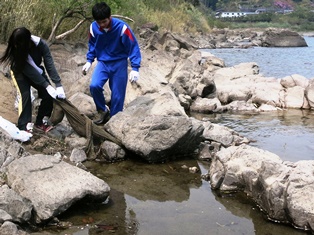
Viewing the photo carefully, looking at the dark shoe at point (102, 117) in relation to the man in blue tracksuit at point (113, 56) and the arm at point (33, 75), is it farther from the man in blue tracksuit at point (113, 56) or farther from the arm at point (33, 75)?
the arm at point (33, 75)

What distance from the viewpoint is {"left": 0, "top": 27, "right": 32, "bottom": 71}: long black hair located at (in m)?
5.37

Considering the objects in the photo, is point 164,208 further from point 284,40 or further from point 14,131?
point 284,40

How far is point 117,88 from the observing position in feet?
22.0

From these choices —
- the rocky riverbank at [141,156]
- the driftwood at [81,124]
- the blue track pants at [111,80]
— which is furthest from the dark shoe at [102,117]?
the driftwood at [81,124]

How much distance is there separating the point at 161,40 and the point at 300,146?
10674 millimetres

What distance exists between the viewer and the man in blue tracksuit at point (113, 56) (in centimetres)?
635

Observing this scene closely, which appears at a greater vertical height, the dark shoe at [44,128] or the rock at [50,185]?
the rock at [50,185]

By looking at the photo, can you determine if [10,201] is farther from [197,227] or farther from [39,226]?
[197,227]

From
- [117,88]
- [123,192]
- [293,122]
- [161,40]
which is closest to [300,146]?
[293,122]

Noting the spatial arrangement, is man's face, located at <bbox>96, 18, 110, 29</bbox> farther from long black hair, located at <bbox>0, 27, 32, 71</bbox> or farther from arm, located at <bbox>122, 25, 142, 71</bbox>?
long black hair, located at <bbox>0, 27, 32, 71</bbox>

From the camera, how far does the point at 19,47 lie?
5.44 meters

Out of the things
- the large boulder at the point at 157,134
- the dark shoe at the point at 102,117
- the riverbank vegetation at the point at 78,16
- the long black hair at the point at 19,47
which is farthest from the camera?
the riverbank vegetation at the point at 78,16

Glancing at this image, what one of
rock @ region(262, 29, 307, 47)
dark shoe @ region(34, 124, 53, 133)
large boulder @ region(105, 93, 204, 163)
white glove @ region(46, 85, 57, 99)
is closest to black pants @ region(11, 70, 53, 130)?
white glove @ region(46, 85, 57, 99)

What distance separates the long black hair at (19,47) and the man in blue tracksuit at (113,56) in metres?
1.13
